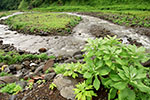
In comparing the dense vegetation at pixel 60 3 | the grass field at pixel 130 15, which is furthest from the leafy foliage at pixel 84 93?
the dense vegetation at pixel 60 3

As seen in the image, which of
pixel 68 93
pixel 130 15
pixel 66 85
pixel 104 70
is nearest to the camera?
pixel 104 70

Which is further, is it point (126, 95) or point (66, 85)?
point (66, 85)

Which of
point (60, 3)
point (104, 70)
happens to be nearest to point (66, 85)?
point (104, 70)

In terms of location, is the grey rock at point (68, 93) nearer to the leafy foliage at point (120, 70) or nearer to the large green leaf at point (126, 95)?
the leafy foliage at point (120, 70)

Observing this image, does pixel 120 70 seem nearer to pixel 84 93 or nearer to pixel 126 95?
pixel 126 95

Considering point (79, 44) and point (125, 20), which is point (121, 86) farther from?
point (125, 20)

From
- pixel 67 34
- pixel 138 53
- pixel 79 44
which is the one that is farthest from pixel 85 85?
pixel 67 34

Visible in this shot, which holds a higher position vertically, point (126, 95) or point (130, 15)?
point (126, 95)

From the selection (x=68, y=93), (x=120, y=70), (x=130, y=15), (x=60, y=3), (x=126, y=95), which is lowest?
(x=130, y=15)

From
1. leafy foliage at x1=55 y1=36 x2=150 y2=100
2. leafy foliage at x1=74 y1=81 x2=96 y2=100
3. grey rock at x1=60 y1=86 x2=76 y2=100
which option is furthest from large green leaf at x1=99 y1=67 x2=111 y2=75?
grey rock at x1=60 y1=86 x2=76 y2=100

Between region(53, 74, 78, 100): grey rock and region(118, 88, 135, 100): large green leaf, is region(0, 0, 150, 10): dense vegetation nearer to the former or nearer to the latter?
region(53, 74, 78, 100): grey rock

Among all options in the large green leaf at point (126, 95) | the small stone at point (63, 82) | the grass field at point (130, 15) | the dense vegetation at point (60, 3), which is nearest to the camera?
the large green leaf at point (126, 95)

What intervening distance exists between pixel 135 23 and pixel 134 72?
17.0 m

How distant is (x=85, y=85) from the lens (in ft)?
9.42
